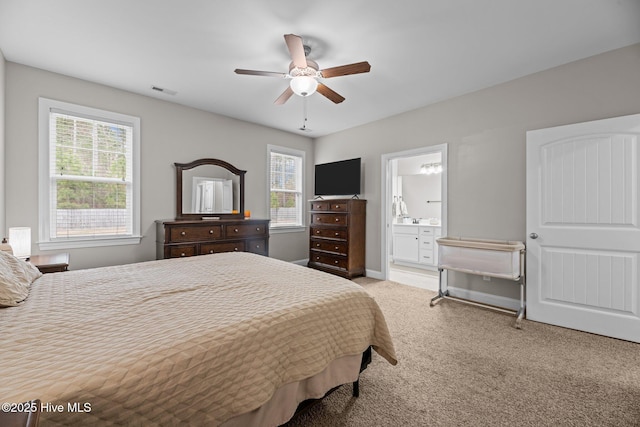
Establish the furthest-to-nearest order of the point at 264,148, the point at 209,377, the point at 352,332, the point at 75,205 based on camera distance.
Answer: the point at 264,148 < the point at 75,205 < the point at 352,332 < the point at 209,377

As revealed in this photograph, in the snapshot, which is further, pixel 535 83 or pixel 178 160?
pixel 178 160

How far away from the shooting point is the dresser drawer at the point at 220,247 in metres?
3.85

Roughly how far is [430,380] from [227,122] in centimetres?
434

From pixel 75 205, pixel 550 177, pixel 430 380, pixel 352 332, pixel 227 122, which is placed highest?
pixel 227 122

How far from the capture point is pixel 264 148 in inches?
199

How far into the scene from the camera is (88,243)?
3.33 meters

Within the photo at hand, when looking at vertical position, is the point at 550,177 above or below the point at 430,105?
below

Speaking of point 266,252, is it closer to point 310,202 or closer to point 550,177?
point 310,202

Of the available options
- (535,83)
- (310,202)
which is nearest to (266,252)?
(310,202)

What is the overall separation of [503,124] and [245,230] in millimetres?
3708

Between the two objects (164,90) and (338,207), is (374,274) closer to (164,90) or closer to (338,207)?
(338,207)

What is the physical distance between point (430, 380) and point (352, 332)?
2.79 feet

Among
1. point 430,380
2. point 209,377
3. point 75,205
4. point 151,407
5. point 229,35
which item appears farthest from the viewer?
point 75,205

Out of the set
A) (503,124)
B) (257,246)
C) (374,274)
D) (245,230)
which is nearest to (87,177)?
(245,230)
